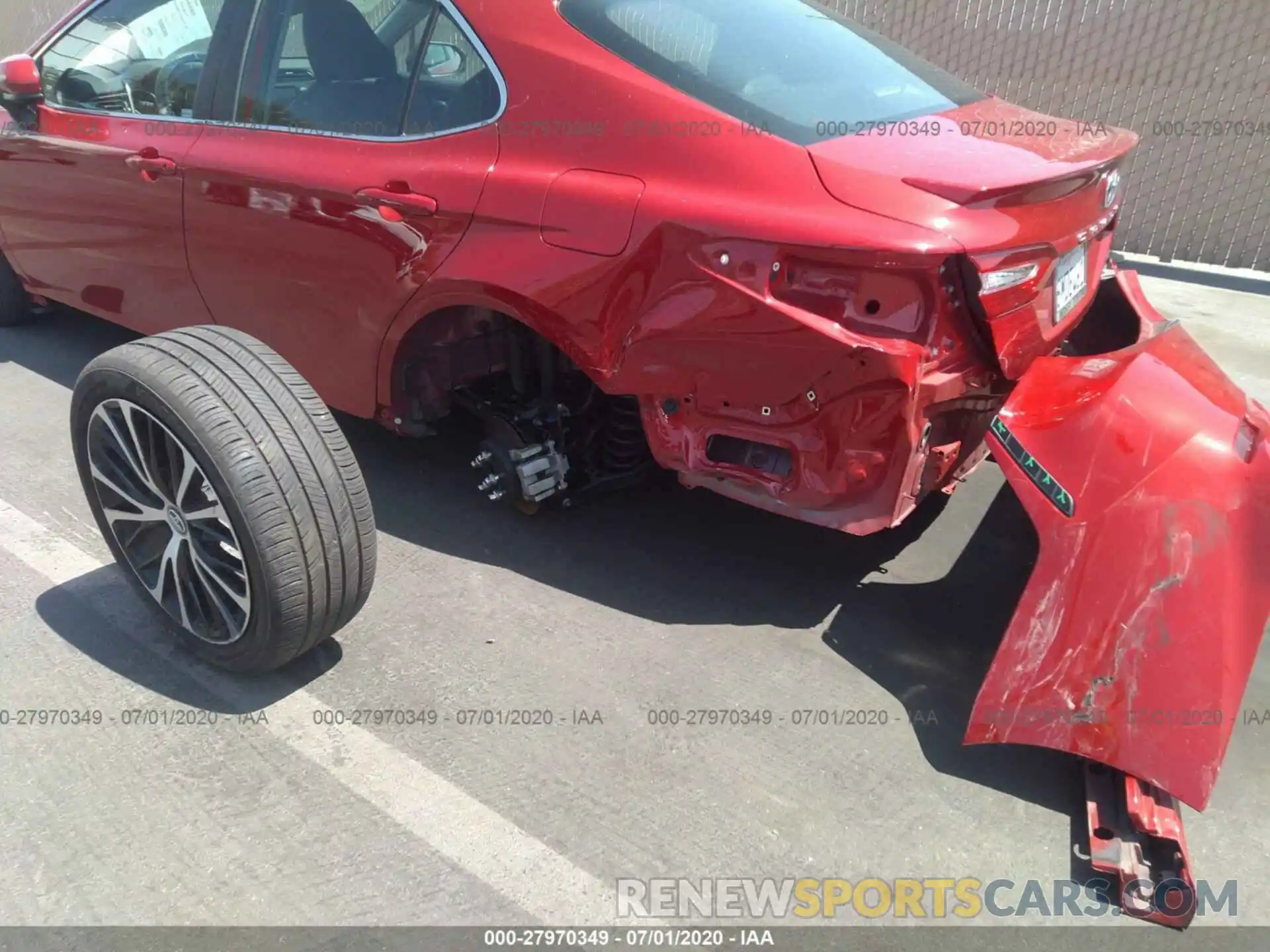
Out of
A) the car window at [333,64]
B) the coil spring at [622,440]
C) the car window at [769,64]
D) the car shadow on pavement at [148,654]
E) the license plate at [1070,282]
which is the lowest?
the car shadow on pavement at [148,654]

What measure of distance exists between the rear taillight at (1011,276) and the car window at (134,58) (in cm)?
282

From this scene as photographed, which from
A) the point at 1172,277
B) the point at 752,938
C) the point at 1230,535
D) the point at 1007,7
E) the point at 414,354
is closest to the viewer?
the point at 752,938

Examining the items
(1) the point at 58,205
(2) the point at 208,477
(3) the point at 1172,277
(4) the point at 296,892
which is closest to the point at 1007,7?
(3) the point at 1172,277

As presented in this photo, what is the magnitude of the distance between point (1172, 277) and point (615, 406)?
616cm

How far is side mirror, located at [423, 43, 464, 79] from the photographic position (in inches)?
110

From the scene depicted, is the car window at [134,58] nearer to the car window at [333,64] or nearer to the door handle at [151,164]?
the door handle at [151,164]

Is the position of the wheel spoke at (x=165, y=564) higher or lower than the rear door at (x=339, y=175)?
lower

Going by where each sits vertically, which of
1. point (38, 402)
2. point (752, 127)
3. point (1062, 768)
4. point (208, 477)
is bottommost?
point (38, 402)

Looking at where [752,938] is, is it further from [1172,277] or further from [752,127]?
[1172,277]

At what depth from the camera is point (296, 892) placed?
1985 mm

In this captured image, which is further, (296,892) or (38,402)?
(38,402)

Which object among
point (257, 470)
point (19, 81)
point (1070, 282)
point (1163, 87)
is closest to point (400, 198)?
point (257, 470)

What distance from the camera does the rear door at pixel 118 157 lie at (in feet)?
11.4

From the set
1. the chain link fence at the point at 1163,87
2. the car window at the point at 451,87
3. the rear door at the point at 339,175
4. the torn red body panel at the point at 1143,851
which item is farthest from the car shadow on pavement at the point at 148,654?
the chain link fence at the point at 1163,87
